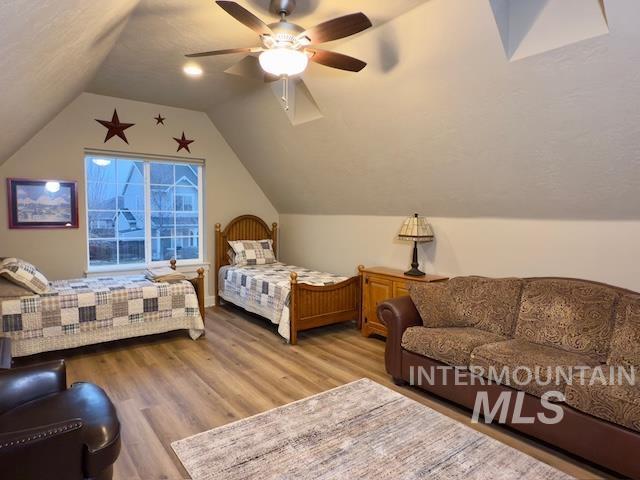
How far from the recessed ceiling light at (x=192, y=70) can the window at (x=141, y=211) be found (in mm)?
1667

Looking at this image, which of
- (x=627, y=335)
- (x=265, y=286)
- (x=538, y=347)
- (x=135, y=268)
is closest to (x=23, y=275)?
(x=135, y=268)

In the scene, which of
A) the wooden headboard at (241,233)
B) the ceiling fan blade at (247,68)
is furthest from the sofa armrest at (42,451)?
the wooden headboard at (241,233)

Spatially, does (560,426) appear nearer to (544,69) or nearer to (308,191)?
(544,69)

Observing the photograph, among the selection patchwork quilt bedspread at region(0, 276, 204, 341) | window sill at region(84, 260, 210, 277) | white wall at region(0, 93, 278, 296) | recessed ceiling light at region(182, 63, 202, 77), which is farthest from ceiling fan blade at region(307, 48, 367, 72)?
window sill at region(84, 260, 210, 277)

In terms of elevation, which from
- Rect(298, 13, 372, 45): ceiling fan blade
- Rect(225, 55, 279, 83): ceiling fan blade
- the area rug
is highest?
Rect(225, 55, 279, 83): ceiling fan blade

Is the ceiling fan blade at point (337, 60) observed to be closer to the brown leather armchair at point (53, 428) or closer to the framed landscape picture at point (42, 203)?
the brown leather armchair at point (53, 428)

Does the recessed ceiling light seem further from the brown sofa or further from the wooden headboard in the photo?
the brown sofa

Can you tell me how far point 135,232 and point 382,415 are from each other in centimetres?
389

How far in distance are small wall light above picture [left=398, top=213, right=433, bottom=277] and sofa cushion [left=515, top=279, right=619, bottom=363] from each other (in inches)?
41.7

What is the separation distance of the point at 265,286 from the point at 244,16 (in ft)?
9.24

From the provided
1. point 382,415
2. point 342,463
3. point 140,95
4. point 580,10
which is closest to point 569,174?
point 580,10

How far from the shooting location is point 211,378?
3.17m

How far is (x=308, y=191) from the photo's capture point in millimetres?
5070

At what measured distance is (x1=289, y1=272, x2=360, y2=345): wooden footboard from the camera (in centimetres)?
393
